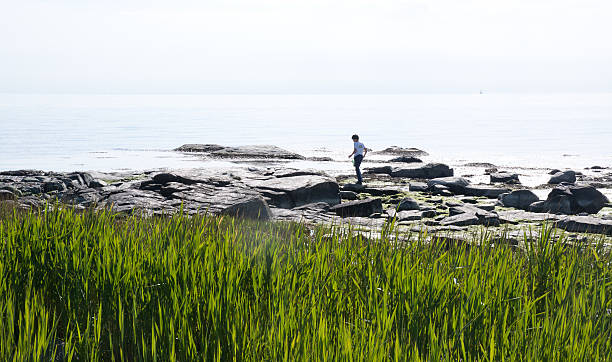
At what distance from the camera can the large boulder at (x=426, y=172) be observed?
26.3m

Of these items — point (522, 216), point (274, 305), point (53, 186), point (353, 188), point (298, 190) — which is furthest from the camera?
point (353, 188)

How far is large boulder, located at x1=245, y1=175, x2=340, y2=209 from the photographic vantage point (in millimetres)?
17234

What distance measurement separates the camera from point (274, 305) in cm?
392

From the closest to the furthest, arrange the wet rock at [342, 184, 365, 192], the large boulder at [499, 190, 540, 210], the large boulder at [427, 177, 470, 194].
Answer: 1. the large boulder at [499, 190, 540, 210]
2. the large boulder at [427, 177, 470, 194]
3. the wet rock at [342, 184, 365, 192]

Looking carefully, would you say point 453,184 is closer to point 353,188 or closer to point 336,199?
point 353,188

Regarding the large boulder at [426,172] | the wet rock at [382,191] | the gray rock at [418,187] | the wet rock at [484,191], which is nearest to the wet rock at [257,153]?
the large boulder at [426,172]

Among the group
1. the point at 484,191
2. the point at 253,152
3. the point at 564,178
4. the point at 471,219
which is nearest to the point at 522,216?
the point at 471,219

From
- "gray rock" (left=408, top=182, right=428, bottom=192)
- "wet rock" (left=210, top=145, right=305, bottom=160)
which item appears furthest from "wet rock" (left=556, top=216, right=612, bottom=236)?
"wet rock" (left=210, top=145, right=305, bottom=160)

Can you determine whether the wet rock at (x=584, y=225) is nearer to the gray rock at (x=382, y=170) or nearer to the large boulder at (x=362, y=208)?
the large boulder at (x=362, y=208)

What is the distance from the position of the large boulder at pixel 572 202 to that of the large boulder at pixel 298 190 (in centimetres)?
552

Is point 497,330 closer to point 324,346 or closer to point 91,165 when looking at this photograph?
point 324,346

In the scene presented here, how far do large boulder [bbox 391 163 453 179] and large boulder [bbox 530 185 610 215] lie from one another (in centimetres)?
885

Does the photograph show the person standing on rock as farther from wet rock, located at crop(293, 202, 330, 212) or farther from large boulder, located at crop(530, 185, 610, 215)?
large boulder, located at crop(530, 185, 610, 215)

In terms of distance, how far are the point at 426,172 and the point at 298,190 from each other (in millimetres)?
10241
